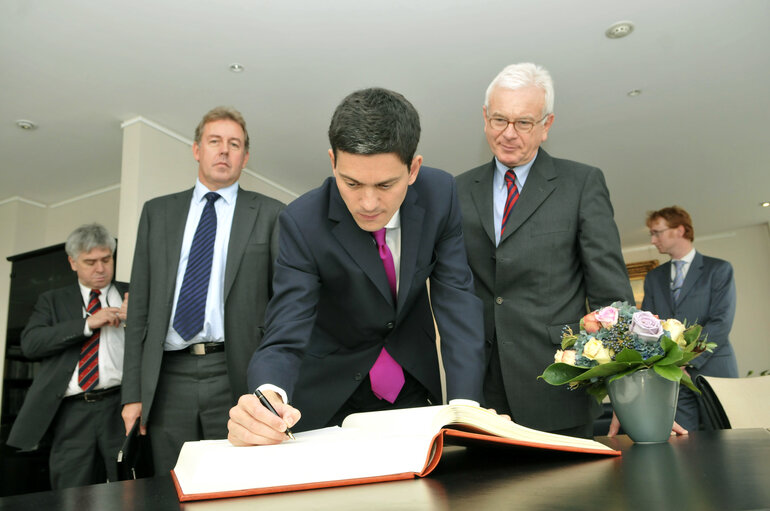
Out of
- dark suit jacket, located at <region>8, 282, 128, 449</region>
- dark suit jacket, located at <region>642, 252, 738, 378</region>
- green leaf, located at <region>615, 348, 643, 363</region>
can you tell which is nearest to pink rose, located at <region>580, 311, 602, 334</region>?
green leaf, located at <region>615, 348, 643, 363</region>

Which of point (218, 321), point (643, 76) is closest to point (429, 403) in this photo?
point (218, 321)

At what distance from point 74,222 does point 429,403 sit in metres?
6.18

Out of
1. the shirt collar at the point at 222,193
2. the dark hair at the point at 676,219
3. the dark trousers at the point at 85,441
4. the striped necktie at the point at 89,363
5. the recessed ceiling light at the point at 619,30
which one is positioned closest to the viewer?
the shirt collar at the point at 222,193

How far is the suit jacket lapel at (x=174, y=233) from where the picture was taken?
230cm

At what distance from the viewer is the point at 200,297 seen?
2.26 meters

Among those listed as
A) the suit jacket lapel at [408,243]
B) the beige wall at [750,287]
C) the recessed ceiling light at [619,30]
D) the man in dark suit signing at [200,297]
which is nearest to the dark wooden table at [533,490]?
the suit jacket lapel at [408,243]

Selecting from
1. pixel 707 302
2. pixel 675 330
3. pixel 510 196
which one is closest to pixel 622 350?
pixel 675 330

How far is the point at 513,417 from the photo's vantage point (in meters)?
1.75

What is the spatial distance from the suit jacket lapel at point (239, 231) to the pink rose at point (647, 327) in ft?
4.78

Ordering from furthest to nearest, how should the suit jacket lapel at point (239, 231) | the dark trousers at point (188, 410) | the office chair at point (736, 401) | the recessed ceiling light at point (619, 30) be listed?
the recessed ceiling light at point (619, 30) < the suit jacket lapel at point (239, 231) < the dark trousers at point (188, 410) < the office chair at point (736, 401)

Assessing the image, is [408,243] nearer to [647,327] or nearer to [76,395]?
[647,327]

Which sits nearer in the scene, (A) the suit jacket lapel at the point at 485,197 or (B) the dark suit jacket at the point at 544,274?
(B) the dark suit jacket at the point at 544,274

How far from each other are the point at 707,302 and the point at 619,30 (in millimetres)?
1911

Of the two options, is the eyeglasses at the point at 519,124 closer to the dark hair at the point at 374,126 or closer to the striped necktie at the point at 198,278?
the dark hair at the point at 374,126
